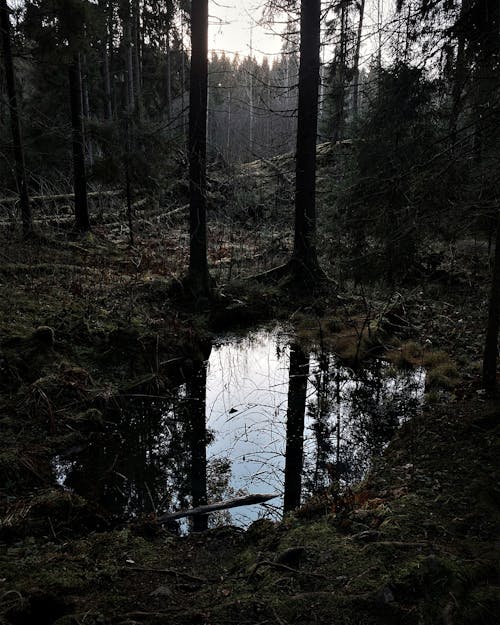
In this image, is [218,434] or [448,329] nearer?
[218,434]

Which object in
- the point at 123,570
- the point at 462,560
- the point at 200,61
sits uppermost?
the point at 200,61

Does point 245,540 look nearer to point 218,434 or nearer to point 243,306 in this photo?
point 218,434

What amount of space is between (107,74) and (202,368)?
82.6 ft

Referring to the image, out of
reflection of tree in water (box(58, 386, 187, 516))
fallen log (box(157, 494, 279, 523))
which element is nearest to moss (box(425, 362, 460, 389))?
fallen log (box(157, 494, 279, 523))

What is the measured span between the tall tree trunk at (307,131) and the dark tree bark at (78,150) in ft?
22.9

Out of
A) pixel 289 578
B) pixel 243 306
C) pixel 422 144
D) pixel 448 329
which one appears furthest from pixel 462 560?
pixel 243 306

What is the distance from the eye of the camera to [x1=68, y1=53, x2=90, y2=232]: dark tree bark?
13.7 metres

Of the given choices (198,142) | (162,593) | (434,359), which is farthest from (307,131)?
(162,593)

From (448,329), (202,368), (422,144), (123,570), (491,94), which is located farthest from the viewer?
(448,329)

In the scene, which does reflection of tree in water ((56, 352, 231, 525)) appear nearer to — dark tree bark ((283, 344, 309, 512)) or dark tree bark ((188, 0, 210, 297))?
dark tree bark ((283, 344, 309, 512))

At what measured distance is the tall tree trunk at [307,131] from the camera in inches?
400

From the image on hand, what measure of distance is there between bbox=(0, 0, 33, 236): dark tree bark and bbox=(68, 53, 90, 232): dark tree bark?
1.85m

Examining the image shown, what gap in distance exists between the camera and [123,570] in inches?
120

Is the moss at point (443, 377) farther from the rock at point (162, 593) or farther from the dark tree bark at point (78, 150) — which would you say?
the dark tree bark at point (78, 150)
